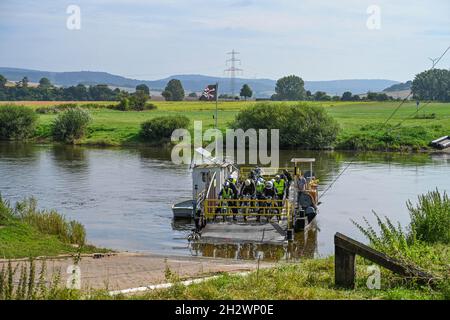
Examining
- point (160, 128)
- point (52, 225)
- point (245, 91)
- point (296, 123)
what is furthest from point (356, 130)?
point (245, 91)

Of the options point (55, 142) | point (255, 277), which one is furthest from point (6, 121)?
point (255, 277)

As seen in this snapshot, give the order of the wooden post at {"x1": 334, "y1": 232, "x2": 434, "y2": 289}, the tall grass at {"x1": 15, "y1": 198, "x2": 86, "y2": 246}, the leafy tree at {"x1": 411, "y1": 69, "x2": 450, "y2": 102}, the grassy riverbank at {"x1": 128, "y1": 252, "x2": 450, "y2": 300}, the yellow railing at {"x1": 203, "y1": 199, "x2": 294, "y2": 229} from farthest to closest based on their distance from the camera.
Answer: the yellow railing at {"x1": 203, "y1": 199, "x2": 294, "y2": 229}, the tall grass at {"x1": 15, "y1": 198, "x2": 86, "y2": 246}, the leafy tree at {"x1": 411, "y1": 69, "x2": 450, "y2": 102}, the wooden post at {"x1": 334, "y1": 232, "x2": 434, "y2": 289}, the grassy riverbank at {"x1": 128, "y1": 252, "x2": 450, "y2": 300}

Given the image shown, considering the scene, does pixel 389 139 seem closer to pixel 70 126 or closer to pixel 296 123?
pixel 296 123

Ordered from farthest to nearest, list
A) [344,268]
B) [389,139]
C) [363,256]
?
[389,139], [344,268], [363,256]

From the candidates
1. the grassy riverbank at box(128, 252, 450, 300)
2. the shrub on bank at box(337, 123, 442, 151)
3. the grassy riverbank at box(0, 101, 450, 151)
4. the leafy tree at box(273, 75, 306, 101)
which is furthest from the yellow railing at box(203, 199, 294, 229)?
the leafy tree at box(273, 75, 306, 101)

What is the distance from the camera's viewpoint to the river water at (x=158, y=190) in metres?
24.8

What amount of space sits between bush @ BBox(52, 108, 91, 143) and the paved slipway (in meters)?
55.2

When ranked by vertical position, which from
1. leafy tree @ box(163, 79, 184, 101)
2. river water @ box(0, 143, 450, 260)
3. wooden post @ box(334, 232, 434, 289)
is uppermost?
leafy tree @ box(163, 79, 184, 101)

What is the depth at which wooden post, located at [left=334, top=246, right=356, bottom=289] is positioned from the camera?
415 inches

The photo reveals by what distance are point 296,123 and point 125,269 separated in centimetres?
5310

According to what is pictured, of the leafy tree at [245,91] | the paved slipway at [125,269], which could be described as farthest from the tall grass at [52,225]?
the leafy tree at [245,91]

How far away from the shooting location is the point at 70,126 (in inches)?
2874

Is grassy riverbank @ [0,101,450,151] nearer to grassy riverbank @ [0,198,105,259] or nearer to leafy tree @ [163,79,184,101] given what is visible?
grassy riverbank @ [0,198,105,259]
